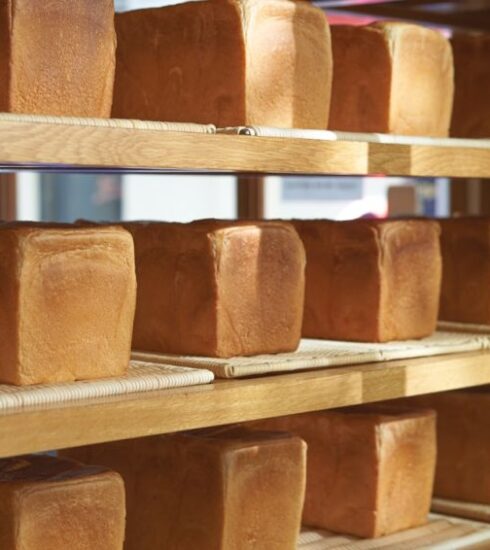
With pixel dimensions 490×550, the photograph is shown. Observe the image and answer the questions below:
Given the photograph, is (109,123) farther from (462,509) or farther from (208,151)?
(462,509)

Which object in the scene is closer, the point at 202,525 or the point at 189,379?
the point at 189,379

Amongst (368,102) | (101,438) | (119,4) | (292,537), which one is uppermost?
(119,4)

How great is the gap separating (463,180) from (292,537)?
1.87m

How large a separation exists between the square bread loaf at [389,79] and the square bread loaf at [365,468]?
510 mm

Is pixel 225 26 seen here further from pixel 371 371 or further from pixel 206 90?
pixel 371 371

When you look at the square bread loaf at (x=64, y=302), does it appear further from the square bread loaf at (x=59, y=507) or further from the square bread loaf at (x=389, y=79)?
the square bread loaf at (x=389, y=79)

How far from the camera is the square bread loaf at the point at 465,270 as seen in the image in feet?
8.18

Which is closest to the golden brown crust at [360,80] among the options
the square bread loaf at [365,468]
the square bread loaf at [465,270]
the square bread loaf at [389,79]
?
the square bread loaf at [389,79]

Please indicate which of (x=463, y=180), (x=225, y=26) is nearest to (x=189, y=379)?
(x=225, y=26)

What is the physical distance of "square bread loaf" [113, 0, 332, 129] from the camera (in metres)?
1.95

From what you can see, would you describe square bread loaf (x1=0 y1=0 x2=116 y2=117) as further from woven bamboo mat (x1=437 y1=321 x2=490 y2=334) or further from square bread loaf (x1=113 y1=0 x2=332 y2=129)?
woven bamboo mat (x1=437 y1=321 x2=490 y2=334)

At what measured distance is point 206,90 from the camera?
77.6 inches

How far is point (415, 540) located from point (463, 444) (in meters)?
0.32

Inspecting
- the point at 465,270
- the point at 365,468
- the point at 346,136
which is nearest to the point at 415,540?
the point at 365,468
